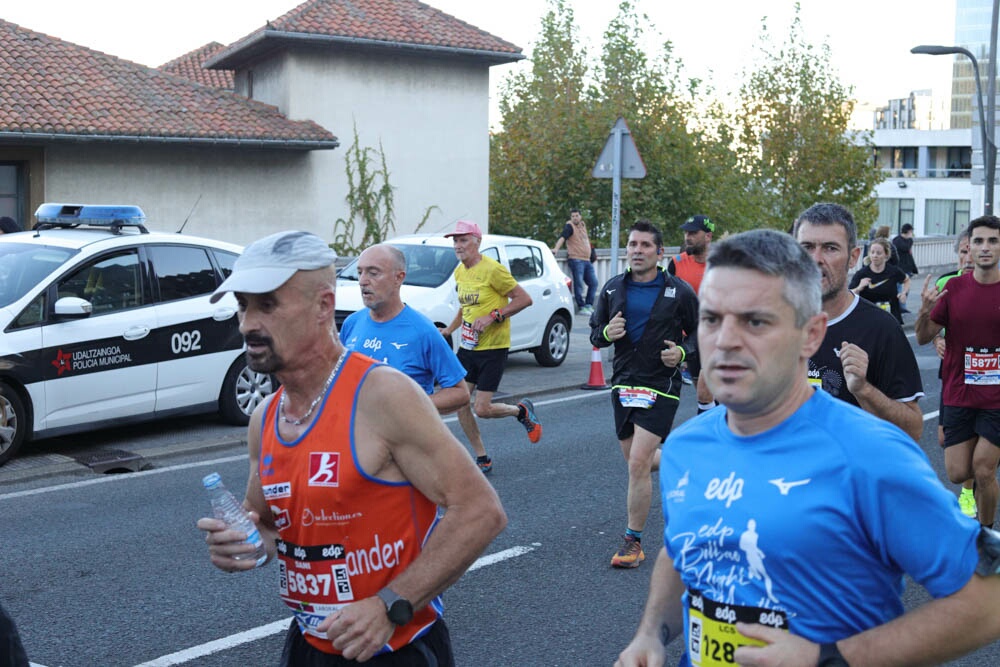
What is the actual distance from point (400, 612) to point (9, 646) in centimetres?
90

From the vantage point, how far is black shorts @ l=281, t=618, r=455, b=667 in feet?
9.44

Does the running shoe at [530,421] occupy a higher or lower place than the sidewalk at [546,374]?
higher

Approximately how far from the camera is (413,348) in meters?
6.60

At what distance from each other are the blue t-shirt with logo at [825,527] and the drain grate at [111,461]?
8147 millimetres

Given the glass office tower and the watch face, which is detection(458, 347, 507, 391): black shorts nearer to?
the watch face

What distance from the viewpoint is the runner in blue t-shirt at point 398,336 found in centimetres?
660

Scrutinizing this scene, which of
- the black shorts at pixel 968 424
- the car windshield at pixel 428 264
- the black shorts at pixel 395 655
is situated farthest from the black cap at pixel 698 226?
the black shorts at pixel 395 655

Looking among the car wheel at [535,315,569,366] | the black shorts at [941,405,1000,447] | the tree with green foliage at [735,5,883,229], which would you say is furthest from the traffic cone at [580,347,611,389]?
the tree with green foliage at [735,5,883,229]

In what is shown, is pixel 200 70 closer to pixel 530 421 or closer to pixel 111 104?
pixel 111 104

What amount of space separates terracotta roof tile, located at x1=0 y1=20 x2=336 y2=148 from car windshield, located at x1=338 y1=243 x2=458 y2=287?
884 cm

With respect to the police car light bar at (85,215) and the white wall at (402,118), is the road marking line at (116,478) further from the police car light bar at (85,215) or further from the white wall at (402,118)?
the white wall at (402,118)

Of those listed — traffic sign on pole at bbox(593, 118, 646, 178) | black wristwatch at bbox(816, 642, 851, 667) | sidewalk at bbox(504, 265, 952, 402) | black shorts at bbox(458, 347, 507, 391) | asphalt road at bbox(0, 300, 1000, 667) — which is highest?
traffic sign on pole at bbox(593, 118, 646, 178)

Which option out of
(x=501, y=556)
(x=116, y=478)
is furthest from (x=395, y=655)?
(x=116, y=478)

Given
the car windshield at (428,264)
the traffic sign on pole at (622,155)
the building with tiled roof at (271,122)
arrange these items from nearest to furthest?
the car windshield at (428,264)
the traffic sign on pole at (622,155)
the building with tiled roof at (271,122)
